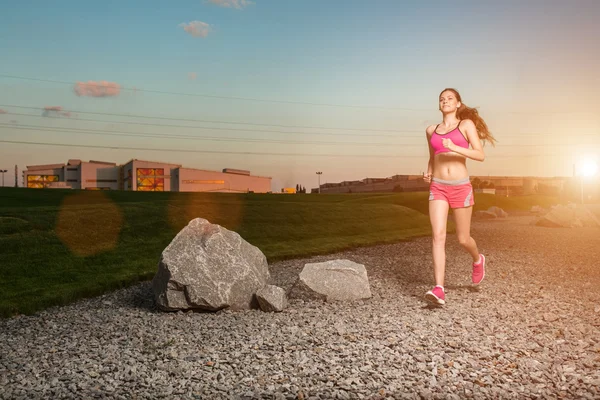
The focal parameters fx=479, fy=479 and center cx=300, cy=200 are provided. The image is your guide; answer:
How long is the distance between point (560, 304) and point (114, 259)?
10239mm

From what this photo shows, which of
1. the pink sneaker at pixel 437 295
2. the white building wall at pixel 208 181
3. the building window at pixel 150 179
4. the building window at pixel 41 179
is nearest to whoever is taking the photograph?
the pink sneaker at pixel 437 295

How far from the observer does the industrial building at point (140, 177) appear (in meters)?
97.2

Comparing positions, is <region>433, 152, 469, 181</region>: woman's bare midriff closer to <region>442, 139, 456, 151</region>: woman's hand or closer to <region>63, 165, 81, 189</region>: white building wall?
<region>442, 139, 456, 151</region>: woman's hand

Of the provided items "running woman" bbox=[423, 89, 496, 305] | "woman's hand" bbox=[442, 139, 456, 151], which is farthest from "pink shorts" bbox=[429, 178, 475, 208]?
"woman's hand" bbox=[442, 139, 456, 151]

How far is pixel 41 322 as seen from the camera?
7.92m

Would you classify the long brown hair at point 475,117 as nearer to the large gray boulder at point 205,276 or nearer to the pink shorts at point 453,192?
the pink shorts at point 453,192

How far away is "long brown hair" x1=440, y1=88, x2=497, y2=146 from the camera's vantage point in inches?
282

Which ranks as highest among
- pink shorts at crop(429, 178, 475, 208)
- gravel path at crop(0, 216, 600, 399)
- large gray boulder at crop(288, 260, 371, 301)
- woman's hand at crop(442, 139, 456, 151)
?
woman's hand at crop(442, 139, 456, 151)

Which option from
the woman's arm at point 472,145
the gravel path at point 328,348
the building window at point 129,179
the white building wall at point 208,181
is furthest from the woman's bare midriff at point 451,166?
the building window at point 129,179

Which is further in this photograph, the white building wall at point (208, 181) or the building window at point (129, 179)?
the white building wall at point (208, 181)

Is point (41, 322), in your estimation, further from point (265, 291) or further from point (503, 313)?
point (503, 313)

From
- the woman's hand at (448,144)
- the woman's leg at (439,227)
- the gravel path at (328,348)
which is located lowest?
the gravel path at (328,348)

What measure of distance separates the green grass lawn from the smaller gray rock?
4.20 meters

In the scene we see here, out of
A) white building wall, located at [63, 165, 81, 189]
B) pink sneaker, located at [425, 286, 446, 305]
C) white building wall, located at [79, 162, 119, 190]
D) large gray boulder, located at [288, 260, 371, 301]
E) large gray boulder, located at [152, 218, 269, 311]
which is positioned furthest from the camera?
white building wall, located at [63, 165, 81, 189]
